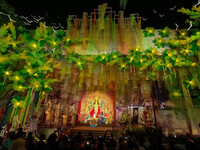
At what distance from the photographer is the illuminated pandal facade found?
9.28 feet

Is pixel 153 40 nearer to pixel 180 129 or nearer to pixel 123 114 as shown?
pixel 180 129

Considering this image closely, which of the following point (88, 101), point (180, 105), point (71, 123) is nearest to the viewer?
point (180, 105)

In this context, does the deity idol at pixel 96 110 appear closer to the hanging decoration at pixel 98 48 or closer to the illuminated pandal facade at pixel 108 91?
the illuminated pandal facade at pixel 108 91

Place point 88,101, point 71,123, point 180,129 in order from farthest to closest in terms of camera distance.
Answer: point 88,101
point 71,123
point 180,129

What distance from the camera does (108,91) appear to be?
917cm

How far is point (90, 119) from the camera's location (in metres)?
8.34

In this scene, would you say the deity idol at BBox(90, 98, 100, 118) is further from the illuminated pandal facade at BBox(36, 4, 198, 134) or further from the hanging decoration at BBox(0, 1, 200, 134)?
the hanging decoration at BBox(0, 1, 200, 134)

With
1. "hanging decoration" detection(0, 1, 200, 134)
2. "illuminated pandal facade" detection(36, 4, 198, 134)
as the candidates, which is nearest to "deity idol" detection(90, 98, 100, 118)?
"illuminated pandal facade" detection(36, 4, 198, 134)

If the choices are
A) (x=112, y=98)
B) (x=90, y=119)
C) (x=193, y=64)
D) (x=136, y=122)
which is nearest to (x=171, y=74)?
(x=193, y=64)

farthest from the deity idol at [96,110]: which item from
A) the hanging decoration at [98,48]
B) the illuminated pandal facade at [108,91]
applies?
the hanging decoration at [98,48]

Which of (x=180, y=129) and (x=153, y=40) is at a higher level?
(x=153, y=40)

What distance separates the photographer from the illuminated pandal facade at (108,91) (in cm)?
283

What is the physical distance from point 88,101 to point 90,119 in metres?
1.39

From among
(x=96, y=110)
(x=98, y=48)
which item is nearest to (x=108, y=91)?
(x=96, y=110)
